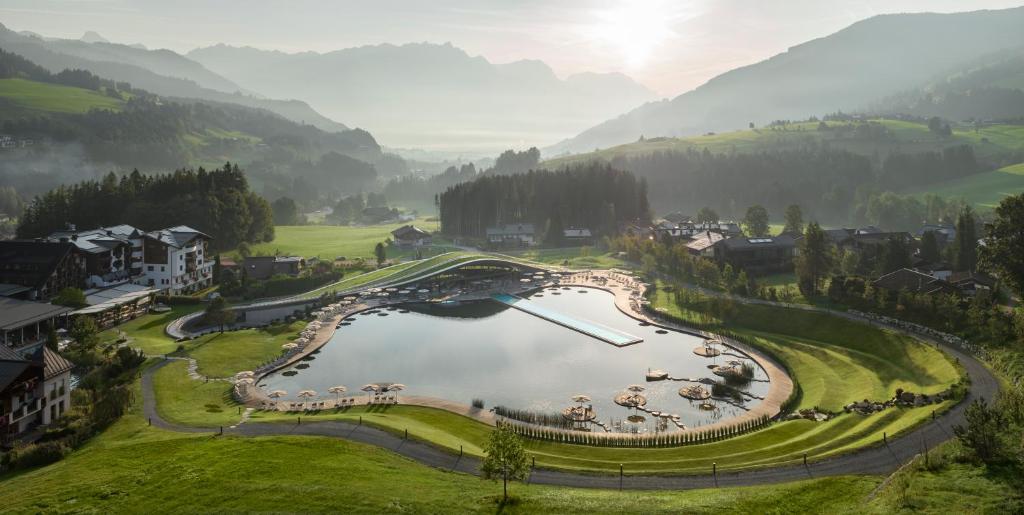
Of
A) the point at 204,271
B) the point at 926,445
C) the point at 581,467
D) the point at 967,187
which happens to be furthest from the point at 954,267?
the point at 967,187

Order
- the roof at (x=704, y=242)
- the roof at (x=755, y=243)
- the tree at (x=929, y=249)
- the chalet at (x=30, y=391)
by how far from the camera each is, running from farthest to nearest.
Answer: the roof at (x=704, y=242) < the roof at (x=755, y=243) < the tree at (x=929, y=249) < the chalet at (x=30, y=391)

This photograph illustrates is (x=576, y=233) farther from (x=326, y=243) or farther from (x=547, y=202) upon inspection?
(x=326, y=243)

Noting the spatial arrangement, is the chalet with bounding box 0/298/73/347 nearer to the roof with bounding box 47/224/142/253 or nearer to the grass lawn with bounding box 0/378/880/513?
the roof with bounding box 47/224/142/253

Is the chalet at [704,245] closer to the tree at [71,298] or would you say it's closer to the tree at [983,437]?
the tree at [983,437]

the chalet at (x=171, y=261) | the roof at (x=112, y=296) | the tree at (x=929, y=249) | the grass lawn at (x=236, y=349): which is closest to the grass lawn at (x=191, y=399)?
the grass lawn at (x=236, y=349)

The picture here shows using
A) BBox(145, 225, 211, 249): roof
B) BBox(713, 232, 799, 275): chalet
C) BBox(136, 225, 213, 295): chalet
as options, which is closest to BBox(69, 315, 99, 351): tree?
BBox(136, 225, 213, 295): chalet

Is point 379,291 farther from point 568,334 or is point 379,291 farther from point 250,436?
point 250,436
